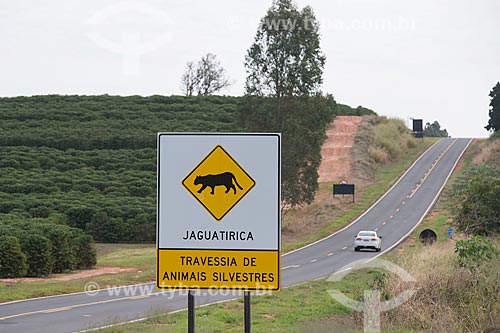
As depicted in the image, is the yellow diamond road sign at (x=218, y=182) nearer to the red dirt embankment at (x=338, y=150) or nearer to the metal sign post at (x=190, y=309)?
the metal sign post at (x=190, y=309)

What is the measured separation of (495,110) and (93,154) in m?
49.0

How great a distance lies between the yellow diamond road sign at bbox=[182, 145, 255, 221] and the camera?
5.89 m

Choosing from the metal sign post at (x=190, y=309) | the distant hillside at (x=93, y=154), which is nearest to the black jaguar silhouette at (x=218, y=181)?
the metal sign post at (x=190, y=309)

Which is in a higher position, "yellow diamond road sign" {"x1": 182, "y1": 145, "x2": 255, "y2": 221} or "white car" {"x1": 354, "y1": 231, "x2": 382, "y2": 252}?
"yellow diamond road sign" {"x1": 182, "y1": 145, "x2": 255, "y2": 221}

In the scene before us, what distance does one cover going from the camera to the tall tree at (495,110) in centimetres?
9575

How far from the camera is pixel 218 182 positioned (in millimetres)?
5844

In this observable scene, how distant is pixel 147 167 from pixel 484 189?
4291 cm

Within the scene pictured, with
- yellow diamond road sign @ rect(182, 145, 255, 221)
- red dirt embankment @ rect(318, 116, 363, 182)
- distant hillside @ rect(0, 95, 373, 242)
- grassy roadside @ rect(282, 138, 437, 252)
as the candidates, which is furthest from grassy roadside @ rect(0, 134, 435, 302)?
yellow diamond road sign @ rect(182, 145, 255, 221)

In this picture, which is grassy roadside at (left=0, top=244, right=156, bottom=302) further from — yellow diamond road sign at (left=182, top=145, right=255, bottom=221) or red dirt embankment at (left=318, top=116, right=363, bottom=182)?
red dirt embankment at (left=318, top=116, right=363, bottom=182)

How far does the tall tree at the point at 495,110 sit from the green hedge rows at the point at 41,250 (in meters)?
71.3

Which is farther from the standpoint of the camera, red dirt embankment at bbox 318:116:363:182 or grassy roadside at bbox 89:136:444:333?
red dirt embankment at bbox 318:116:363:182

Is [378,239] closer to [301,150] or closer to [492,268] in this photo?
[301,150]

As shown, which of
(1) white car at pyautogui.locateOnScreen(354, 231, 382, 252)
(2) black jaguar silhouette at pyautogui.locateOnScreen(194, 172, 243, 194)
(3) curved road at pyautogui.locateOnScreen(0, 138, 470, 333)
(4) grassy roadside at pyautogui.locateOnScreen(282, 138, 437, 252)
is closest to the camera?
(2) black jaguar silhouette at pyautogui.locateOnScreen(194, 172, 243, 194)

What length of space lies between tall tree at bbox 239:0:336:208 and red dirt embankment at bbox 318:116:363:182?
1930 centimetres
